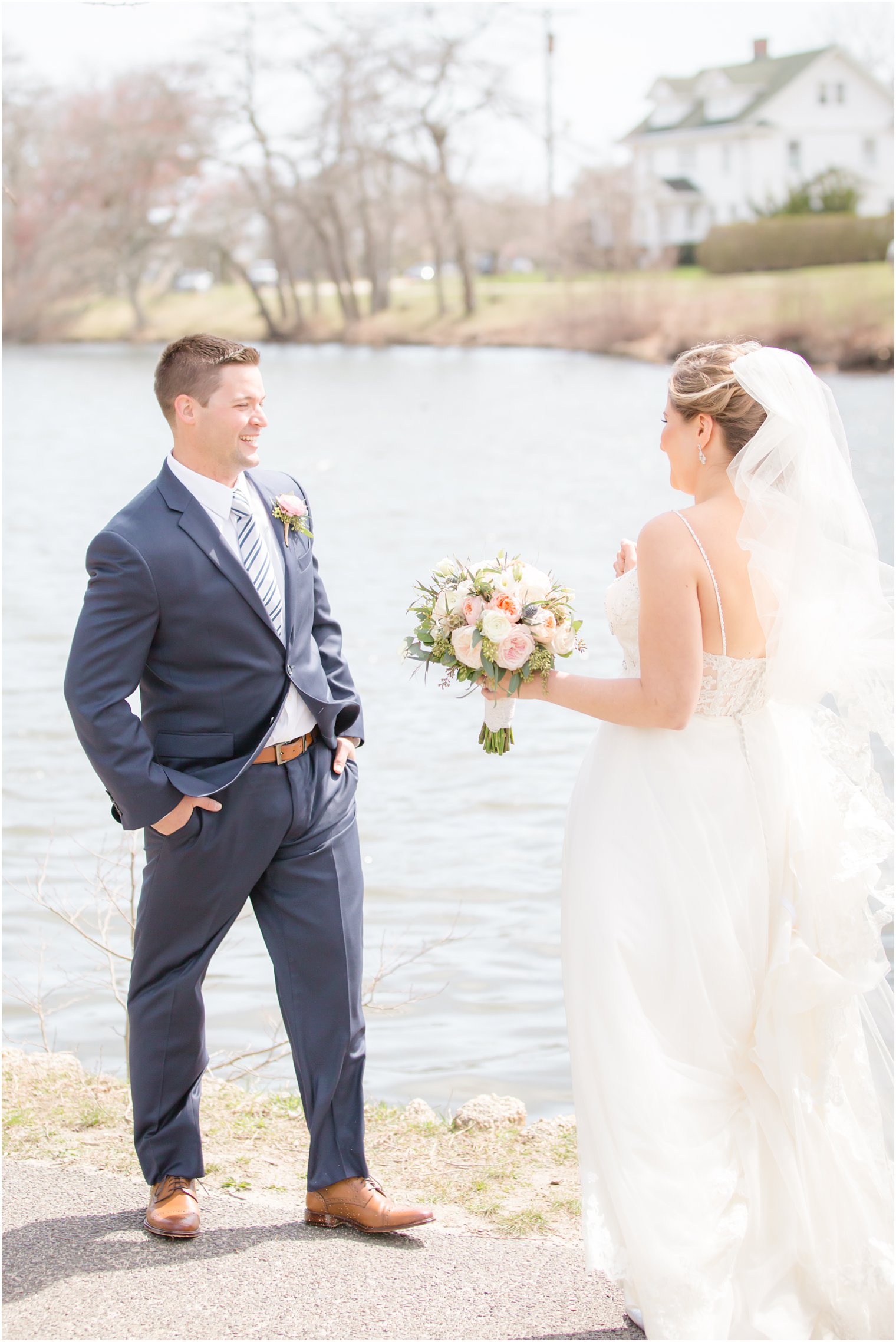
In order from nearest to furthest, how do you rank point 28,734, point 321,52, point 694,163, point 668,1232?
point 668,1232, point 28,734, point 321,52, point 694,163

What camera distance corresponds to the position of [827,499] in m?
3.53

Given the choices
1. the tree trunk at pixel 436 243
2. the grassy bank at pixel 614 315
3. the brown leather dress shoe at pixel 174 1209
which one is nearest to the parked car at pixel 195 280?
the grassy bank at pixel 614 315

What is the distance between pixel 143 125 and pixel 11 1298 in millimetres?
71754

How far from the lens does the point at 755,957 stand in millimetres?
3527

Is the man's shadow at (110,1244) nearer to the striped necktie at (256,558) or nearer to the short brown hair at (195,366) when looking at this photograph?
the striped necktie at (256,558)

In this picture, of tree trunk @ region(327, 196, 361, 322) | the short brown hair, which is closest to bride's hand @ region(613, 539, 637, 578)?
the short brown hair

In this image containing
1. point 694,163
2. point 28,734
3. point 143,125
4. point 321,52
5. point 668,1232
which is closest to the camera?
point 668,1232

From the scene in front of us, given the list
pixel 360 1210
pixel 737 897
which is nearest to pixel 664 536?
pixel 737 897

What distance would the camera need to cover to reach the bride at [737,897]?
130 inches

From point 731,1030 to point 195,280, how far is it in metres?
87.6

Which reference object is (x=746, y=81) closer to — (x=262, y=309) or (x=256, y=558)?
(x=262, y=309)

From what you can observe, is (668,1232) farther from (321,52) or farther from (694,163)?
(694,163)

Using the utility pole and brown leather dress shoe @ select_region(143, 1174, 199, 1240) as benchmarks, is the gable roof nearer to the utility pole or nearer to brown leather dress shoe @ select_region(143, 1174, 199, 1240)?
the utility pole

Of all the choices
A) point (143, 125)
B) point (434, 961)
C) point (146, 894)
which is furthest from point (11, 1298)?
point (143, 125)
